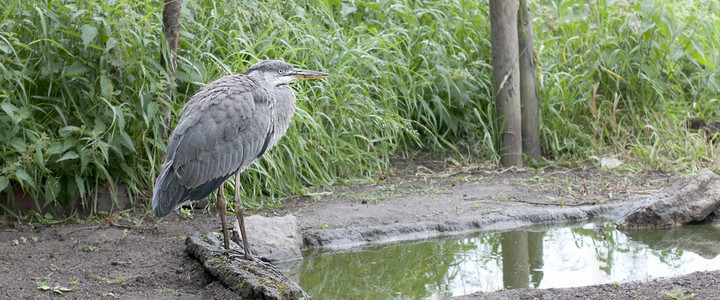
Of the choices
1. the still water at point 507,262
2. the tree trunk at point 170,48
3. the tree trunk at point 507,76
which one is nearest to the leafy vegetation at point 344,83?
the tree trunk at point 170,48

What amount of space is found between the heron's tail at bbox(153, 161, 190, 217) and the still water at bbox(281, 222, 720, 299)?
2.57ft

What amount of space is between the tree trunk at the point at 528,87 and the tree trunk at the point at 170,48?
323 centimetres

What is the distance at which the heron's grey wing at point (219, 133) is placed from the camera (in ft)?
12.8

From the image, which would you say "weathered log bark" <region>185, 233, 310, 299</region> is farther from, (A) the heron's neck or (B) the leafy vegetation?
(B) the leafy vegetation

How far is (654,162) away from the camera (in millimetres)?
6410

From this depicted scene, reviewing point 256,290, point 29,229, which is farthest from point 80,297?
point 29,229

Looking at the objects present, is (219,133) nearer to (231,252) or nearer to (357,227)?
(231,252)

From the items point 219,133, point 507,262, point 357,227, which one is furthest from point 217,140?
point 507,262

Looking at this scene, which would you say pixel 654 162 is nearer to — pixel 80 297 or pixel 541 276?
pixel 541 276

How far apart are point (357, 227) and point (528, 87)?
9.06 ft

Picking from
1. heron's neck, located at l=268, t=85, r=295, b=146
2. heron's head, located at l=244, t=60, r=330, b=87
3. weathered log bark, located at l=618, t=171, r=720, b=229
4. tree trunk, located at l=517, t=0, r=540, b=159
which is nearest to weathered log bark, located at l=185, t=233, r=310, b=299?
heron's neck, located at l=268, t=85, r=295, b=146

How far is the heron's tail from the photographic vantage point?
3.78m

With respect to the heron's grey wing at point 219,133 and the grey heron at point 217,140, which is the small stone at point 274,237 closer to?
the grey heron at point 217,140

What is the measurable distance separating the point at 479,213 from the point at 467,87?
232 cm
